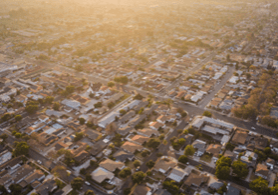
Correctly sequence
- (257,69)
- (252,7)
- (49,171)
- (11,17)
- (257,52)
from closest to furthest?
(49,171)
(257,69)
(257,52)
(11,17)
(252,7)

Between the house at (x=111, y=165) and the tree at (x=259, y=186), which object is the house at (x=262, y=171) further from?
the house at (x=111, y=165)

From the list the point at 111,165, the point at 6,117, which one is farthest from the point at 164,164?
the point at 6,117

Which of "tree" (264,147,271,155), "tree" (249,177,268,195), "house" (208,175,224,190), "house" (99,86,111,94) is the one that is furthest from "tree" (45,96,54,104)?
"tree" (264,147,271,155)

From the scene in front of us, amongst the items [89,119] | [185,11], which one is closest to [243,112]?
[89,119]

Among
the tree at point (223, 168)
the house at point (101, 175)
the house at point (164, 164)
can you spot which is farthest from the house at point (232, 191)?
the house at point (101, 175)

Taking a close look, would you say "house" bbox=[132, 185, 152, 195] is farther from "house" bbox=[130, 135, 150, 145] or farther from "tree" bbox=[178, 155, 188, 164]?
"house" bbox=[130, 135, 150, 145]

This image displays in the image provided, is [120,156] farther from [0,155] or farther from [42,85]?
[42,85]

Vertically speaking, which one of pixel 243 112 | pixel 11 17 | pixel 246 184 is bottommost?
pixel 246 184
